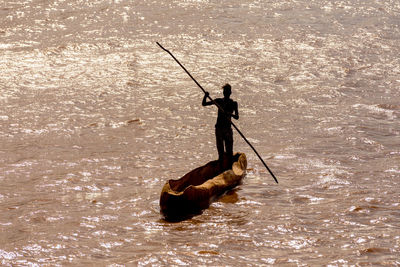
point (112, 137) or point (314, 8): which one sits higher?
point (314, 8)

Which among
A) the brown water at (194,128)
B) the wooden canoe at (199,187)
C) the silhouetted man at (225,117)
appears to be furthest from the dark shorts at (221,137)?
the brown water at (194,128)

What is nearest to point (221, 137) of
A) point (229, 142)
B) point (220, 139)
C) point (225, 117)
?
point (220, 139)

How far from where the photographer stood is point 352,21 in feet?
71.5

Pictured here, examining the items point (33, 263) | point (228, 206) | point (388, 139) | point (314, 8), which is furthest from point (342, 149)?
point (314, 8)

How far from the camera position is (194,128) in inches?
569

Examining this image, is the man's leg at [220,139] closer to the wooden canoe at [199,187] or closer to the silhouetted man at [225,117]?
the silhouetted man at [225,117]

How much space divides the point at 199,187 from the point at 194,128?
510 centimetres

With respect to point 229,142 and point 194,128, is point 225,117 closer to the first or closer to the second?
point 229,142

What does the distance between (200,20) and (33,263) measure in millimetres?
14478

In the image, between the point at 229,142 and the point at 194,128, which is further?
the point at 194,128

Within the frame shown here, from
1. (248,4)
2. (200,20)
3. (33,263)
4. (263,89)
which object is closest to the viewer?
(33,263)

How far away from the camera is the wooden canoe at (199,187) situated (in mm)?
9094

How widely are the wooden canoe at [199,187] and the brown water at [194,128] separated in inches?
7.0

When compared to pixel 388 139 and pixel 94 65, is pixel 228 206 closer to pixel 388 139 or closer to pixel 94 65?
pixel 388 139
